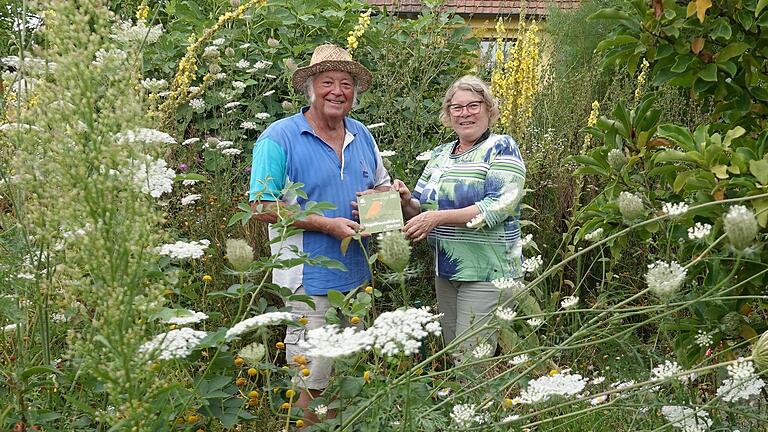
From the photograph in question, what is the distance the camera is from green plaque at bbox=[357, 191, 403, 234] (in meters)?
3.17

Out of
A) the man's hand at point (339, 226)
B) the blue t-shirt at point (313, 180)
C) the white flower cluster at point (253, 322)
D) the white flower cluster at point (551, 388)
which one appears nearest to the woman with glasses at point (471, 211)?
the blue t-shirt at point (313, 180)

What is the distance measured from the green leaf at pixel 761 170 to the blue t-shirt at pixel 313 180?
1.63 meters

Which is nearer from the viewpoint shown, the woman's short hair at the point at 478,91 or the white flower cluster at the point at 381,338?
the white flower cluster at the point at 381,338

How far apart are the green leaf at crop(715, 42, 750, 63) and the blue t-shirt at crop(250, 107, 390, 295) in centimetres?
152

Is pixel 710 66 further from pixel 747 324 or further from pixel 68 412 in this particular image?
pixel 68 412

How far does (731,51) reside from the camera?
277 centimetres

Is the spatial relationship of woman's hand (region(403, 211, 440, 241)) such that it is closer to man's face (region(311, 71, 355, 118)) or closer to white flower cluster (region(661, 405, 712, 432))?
man's face (region(311, 71, 355, 118))

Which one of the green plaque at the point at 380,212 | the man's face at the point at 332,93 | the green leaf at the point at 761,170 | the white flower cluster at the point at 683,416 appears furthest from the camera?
the man's face at the point at 332,93

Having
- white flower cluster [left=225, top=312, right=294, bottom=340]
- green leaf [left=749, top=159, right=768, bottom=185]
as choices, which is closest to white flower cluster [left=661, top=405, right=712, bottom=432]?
green leaf [left=749, top=159, right=768, bottom=185]

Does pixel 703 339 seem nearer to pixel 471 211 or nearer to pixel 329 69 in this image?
pixel 471 211

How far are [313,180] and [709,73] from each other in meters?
1.59

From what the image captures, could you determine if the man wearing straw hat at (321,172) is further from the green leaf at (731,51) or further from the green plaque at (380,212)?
the green leaf at (731,51)

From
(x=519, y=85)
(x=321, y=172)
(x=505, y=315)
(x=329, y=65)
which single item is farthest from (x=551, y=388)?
(x=519, y=85)

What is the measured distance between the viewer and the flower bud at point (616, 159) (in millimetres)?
2648
